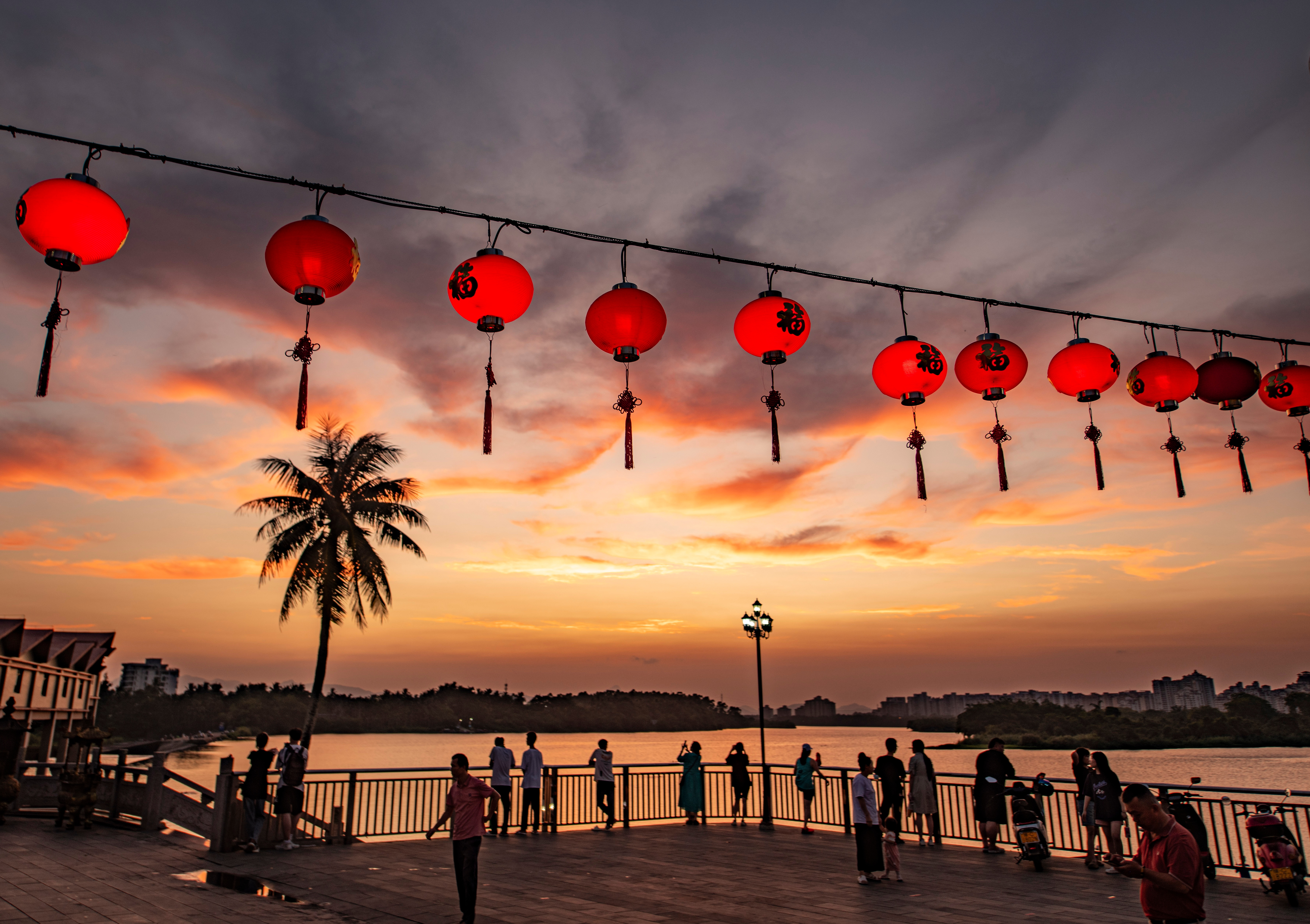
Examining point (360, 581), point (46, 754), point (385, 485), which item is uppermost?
point (385, 485)

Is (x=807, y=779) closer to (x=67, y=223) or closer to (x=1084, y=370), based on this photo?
(x=1084, y=370)

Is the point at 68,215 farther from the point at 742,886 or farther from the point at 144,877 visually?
the point at 742,886

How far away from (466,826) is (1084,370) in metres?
9.64

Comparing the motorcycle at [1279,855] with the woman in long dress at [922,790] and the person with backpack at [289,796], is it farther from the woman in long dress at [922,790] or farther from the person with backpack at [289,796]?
the person with backpack at [289,796]

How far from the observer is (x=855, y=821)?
11.5 meters

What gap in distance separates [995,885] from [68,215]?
44.6 ft

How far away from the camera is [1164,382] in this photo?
11062 mm

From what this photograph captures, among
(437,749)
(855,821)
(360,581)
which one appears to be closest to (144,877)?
(855,821)

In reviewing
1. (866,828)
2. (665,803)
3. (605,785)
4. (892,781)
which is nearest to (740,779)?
(665,803)

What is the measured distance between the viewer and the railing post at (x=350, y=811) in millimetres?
14852

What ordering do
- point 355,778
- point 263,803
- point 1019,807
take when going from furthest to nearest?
1. point 355,778
2. point 263,803
3. point 1019,807

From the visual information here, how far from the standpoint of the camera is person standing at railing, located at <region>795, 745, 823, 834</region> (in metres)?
17.3

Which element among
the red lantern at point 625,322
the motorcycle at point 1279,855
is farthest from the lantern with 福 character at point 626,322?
the motorcycle at point 1279,855

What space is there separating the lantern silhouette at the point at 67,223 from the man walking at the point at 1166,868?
949 centimetres
